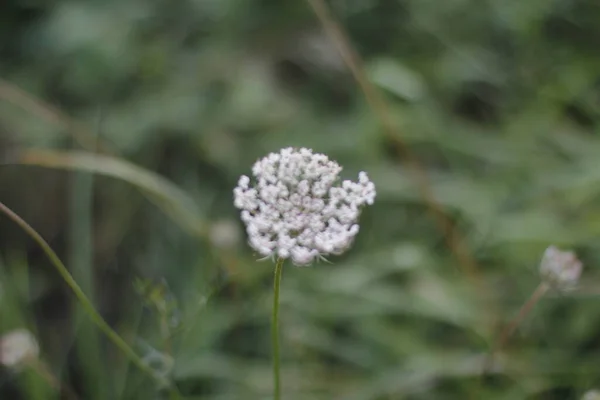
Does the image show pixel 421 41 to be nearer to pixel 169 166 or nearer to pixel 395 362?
pixel 169 166

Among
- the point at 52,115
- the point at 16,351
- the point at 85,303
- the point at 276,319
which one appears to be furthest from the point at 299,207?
the point at 52,115

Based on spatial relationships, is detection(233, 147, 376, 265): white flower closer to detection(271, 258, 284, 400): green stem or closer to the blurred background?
detection(271, 258, 284, 400): green stem

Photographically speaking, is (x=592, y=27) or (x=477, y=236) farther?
(x=592, y=27)

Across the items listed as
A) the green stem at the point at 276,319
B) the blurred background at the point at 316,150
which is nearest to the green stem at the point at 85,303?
the blurred background at the point at 316,150

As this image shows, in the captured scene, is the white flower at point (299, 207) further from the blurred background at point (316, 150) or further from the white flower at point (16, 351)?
the white flower at point (16, 351)

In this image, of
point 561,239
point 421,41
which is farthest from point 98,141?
point 561,239

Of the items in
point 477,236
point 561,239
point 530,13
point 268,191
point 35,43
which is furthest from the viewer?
point 35,43

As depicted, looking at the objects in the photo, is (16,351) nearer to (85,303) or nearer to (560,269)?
(85,303)
